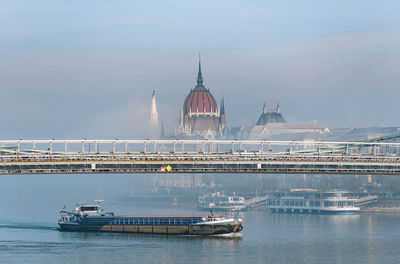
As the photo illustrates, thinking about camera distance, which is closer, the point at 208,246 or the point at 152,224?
the point at 208,246

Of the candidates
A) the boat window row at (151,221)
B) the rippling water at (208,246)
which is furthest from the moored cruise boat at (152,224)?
the rippling water at (208,246)

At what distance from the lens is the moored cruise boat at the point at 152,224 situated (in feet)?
429

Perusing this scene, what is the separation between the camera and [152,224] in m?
135

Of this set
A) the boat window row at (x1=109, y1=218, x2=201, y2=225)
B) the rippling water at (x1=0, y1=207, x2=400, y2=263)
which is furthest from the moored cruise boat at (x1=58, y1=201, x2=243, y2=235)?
the rippling water at (x1=0, y1=207, x2=400, y2=263)

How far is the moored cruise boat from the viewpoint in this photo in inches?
5153

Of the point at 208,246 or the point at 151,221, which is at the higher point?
the point at 151,221

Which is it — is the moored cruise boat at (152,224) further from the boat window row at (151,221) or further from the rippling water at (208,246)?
the rippling water at (208,246)

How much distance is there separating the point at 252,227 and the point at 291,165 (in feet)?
54.2

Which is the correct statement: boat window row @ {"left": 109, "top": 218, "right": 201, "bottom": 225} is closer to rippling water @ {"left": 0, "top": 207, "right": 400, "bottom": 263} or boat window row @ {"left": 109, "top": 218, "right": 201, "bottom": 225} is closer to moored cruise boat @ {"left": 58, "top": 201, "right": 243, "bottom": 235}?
moored cruise boat @ {"left": 58, "top": 201, "right": 243, "bottom": 235}

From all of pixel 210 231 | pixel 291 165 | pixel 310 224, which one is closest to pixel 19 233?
pixel 210 231

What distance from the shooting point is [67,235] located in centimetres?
13388

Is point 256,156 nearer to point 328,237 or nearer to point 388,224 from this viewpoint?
point 328,237

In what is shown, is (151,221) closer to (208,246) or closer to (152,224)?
(152,224)

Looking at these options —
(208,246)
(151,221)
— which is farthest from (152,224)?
(208,246)
